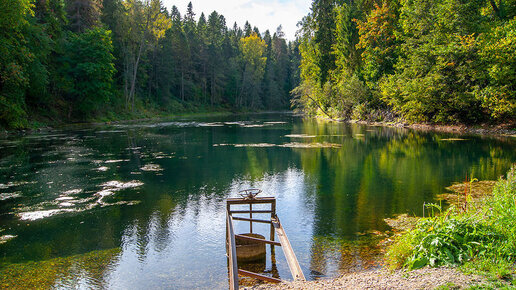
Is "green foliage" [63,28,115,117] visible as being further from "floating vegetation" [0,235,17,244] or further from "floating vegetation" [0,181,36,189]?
"floating vegetation" [0,235,17,244]

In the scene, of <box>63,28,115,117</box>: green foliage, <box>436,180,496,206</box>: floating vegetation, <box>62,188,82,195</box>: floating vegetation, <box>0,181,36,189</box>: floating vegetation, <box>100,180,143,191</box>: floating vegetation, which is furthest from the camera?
<box>63,28,115,117</box>: green foliage

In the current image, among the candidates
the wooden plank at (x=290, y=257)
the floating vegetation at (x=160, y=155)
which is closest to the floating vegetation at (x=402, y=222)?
the wooden plank at (x=290, y=257)

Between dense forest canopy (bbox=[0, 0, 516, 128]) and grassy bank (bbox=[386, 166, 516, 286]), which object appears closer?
grassy bank (bbox=[386, 166, 516, 286])

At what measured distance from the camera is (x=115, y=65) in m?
56.4

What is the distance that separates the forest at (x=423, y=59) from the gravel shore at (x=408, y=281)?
2602 cm

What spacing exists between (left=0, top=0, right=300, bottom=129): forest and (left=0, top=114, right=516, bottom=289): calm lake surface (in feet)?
39.2

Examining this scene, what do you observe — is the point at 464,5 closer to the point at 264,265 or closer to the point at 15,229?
the point at 264,265

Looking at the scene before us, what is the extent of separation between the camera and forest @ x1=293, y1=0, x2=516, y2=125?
2756cm

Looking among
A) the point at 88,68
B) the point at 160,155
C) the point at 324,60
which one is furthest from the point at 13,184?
the point at 324,60

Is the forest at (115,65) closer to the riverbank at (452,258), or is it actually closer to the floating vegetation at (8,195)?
the floating vegetation at (8,195)

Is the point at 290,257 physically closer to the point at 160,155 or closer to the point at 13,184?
the point at 13,184

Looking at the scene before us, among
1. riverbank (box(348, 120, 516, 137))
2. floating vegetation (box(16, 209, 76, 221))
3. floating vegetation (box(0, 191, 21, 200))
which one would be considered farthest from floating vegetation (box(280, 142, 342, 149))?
floating vegetation (box(16, 209, 76, 221))

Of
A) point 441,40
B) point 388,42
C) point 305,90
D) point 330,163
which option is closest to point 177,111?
point 305,90

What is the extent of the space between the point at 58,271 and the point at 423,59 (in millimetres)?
35023
